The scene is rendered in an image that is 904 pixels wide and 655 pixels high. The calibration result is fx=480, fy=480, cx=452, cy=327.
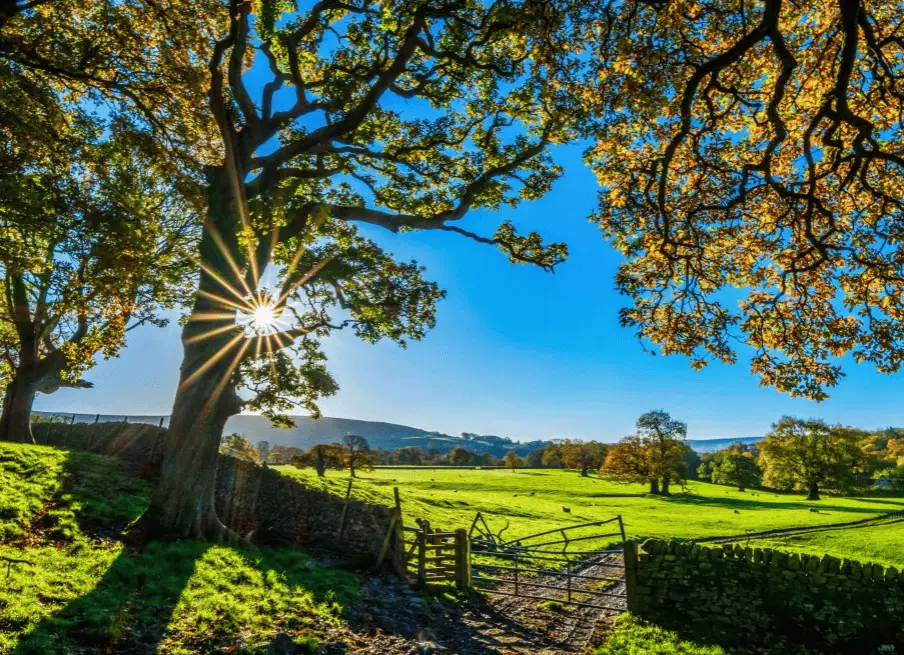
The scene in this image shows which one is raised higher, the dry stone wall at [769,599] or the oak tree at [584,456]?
the dry stone wall at [769,599]

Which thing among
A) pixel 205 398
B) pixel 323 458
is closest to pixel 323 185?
pixel 205 398

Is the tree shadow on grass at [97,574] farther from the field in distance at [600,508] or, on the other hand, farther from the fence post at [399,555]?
the field in distance at [600,508]

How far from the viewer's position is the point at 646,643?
10500mm

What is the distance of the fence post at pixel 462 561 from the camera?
47.7 feet

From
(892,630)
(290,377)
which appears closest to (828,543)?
(892,630)

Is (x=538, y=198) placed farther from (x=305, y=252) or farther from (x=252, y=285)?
(x=252, y=285)

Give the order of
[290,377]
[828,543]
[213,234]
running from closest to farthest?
[213,234] < [290,377] < [828,543]

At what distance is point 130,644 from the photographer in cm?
708

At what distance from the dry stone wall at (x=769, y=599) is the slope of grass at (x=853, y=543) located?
56.6ft

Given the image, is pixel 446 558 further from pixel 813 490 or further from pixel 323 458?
pixel 813 490

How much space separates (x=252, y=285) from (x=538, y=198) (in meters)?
10.7

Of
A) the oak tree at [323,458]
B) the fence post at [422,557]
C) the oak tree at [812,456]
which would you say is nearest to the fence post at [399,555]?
the fence post at [422,557]

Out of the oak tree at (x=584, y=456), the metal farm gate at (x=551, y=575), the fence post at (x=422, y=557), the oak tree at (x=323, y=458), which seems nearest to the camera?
the metal farm gate at (x=551, y=575)

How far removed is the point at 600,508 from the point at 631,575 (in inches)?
1617
